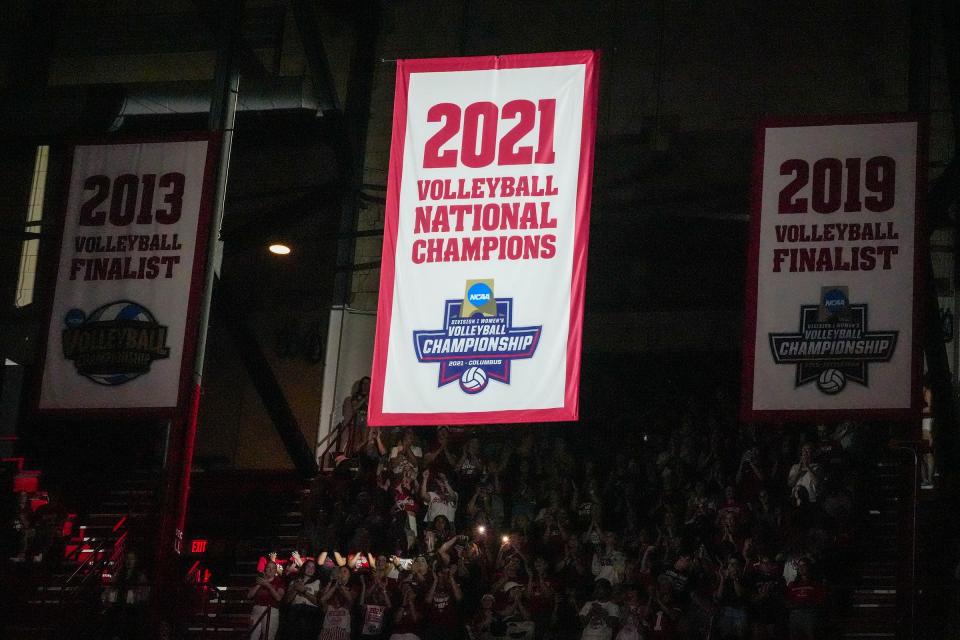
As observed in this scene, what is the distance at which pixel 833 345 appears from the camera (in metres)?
18.1

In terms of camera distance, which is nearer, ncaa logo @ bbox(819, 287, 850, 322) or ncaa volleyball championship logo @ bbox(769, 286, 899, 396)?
ncaa volleyball championship logo @ bbox(769, 286, 899, 396)

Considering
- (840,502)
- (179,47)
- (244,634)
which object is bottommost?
(244,634)

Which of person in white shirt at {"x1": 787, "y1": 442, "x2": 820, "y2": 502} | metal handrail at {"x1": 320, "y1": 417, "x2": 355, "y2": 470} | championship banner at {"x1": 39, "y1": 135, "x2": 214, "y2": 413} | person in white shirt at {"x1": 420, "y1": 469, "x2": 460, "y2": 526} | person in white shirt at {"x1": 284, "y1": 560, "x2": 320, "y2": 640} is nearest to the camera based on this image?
championship banner at {"x1": 39, "y1": 135, "x2": 214, "y2": 413}

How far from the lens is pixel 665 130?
29.8 meters

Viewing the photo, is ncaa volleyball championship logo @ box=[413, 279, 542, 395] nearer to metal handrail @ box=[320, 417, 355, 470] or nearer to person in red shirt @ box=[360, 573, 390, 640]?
person in red shirt @ box=[360, 573, 390, 640]

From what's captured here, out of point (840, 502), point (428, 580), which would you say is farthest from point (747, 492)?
point (428, 580)

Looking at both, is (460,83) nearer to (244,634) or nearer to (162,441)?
(244,634)

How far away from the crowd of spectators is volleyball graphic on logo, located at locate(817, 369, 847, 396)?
2.58 metres

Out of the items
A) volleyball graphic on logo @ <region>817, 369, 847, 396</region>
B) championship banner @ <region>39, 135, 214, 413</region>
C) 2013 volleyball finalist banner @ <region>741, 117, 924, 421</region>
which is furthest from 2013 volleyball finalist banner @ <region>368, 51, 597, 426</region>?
championship banner @ <region>39, 135, 214, 413</region>

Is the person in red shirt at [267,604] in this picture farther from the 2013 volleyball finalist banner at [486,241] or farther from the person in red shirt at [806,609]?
the person in red shirt at [806,609]

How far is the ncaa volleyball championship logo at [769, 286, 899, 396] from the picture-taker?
59.2 feet

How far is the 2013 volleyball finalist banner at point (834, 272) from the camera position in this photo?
59.0ft

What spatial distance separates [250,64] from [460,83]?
12.0 m

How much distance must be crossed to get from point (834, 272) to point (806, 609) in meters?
4.25
